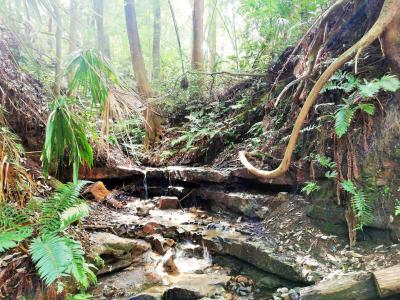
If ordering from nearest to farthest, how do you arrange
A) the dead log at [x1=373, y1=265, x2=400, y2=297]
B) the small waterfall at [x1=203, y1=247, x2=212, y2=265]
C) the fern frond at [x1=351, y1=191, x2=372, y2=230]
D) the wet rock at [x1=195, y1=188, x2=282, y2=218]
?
the dead log at [x1=373, y1=265, x2=400, y2=297] < the fern frond at [x1=351, y1=191, x2=372, y2=230] < the small waterfall at [x1=203, y1=247, x2=212, y2=265] < the wet rock at [x1=195, y1=188, x2=282, y2=218]

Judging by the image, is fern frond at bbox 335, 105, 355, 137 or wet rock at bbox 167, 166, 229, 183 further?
wet rock at bbox 167, 166, 229, 183

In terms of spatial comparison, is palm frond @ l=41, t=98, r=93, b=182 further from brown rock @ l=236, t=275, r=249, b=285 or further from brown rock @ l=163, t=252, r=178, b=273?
brown rock @ l=236, t=275, r=249, b=285

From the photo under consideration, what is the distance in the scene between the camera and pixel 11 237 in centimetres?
245

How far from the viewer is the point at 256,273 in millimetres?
3697

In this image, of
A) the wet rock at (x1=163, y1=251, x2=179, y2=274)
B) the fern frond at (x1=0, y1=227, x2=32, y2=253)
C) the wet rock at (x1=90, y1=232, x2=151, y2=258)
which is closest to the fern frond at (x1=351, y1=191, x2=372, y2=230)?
the wet rock at (x1=163, y1=251, x2=179, y2=274)

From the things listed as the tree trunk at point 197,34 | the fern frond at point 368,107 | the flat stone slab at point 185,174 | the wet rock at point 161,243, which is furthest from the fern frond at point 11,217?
the tree trunk at point 197,34

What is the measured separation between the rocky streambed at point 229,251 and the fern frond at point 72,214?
917 millimetres

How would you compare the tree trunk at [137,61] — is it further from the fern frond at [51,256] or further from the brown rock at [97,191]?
the fern frond at [51,256]

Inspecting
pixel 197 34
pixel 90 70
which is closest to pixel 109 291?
pixel 90 70

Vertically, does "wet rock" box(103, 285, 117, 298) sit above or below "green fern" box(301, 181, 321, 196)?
below

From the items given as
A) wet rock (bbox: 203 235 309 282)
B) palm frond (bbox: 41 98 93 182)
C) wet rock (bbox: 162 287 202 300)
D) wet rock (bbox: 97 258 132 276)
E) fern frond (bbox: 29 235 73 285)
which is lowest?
wet rock (bbox: 162 287 202 300)

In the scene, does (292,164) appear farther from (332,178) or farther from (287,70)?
(287,70)

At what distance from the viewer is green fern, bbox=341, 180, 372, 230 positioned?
331 cm

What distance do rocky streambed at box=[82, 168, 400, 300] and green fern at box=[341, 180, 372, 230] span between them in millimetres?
261
